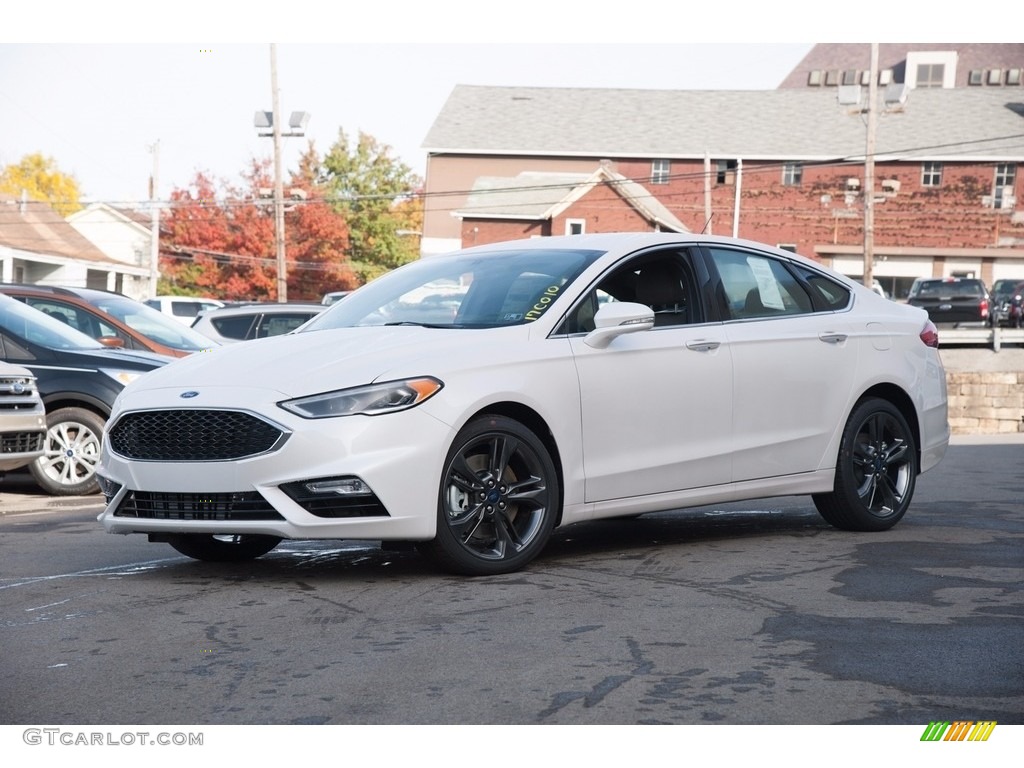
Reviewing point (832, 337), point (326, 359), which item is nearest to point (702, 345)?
point (832, 337)

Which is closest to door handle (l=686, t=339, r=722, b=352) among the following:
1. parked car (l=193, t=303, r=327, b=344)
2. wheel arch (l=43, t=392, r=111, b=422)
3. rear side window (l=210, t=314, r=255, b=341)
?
wheel arch (l=43, t=392, r=111, b=422)

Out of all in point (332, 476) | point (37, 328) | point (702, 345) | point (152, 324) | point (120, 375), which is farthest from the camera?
point (152, 324)

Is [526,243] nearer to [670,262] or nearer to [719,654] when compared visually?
[670,262]

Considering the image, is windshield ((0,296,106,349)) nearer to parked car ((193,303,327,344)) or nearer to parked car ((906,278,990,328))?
parked car ((193,303,327,344))

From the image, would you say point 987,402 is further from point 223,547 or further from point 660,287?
point 223,547

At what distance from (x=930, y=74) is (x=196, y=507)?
112073 mm

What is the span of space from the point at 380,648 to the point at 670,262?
335 centimetres

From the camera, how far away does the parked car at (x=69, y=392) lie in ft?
39.5

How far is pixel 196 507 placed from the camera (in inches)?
256

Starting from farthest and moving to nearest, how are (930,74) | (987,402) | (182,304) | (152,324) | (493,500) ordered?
(930,74), (182,304), (987,402), (152,324), (493,500)

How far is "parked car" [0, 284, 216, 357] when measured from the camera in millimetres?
14062

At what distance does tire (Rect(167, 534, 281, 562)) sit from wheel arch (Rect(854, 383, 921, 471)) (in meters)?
3.63

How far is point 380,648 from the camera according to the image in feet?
17.0

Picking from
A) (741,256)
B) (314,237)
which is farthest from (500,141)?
(741,256)
